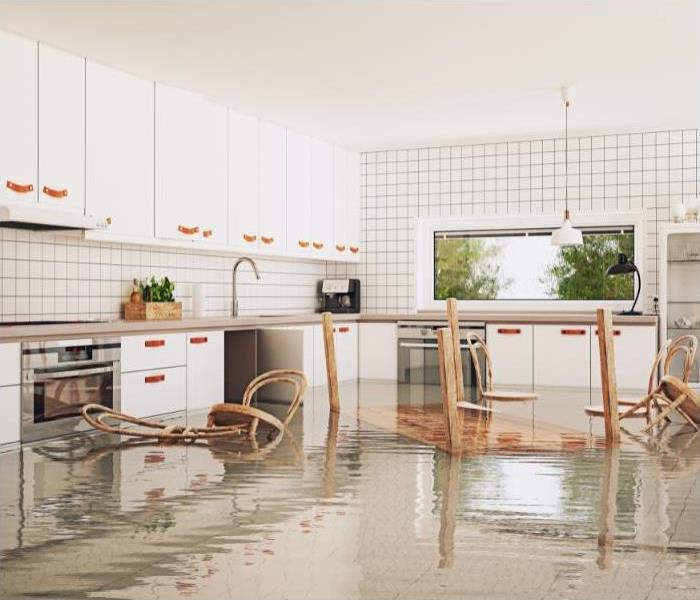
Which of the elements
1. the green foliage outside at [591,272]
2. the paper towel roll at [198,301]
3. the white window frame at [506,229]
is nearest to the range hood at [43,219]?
the paper towel roll at [198,301]

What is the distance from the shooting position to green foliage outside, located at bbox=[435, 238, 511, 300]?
29.1 feet

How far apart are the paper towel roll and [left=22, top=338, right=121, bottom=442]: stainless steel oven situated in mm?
1675

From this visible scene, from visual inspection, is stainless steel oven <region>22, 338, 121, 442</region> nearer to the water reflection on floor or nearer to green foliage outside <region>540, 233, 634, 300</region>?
the water reflection on floor

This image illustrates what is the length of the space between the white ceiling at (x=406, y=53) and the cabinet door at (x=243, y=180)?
0.74 feet

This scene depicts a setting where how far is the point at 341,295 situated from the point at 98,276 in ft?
10.9

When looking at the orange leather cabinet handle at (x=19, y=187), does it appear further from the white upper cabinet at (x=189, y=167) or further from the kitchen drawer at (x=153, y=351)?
the white upper cabinet at (x=189, y=167)

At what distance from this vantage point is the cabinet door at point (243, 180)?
281 inches

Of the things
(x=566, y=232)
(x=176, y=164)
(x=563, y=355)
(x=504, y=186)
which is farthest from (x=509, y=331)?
(x=176, y=164)

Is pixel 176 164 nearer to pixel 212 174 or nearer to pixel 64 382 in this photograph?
pixel 212 174

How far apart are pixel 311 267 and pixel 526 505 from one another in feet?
19.7

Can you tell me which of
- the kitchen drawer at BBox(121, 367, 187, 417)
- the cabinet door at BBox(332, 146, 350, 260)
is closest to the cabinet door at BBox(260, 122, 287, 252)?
the cabinet door at BBox(332, 146, 350, 260)

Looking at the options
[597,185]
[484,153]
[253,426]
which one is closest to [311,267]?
[484,153]

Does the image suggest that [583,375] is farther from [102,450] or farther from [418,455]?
[102,450]

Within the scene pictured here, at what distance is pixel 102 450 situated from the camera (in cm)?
477
